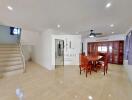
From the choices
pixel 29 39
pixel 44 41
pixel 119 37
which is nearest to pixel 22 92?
pixel 44 41

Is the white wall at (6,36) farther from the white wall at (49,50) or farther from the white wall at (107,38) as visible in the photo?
the white wall at (107,38)

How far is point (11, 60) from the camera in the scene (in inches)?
196

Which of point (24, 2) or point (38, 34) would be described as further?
point (38, 34)

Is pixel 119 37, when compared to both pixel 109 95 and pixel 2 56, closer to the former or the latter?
pixel 109 95

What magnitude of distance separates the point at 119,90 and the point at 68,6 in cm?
285

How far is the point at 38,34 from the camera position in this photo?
21.7ft

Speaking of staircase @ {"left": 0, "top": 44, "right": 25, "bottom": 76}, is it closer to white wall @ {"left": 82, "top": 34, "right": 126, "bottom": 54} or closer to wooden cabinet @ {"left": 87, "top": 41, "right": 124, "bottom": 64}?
white wall @ {"left": 82, "top": 34, "right": 126, "bottom": 54}

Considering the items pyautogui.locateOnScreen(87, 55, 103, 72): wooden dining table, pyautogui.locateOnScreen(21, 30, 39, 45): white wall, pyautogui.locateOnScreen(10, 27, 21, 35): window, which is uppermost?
pyautogui.locateOnScreen(10, 27, 21, 35): window

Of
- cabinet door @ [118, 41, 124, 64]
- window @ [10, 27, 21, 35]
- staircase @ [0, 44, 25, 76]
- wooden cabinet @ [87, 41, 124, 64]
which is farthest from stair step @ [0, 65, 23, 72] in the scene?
cabinet door @ [118, 41, 124, 64]

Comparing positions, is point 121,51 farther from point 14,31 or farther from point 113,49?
point 14,31

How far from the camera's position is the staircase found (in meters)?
4.50

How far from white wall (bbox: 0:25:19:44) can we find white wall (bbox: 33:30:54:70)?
1664 millimetres

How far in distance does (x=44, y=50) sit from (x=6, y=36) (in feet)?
9.91

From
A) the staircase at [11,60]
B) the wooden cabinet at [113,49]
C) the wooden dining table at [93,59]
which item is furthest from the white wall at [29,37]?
the wooden cabinet at [113,49]
